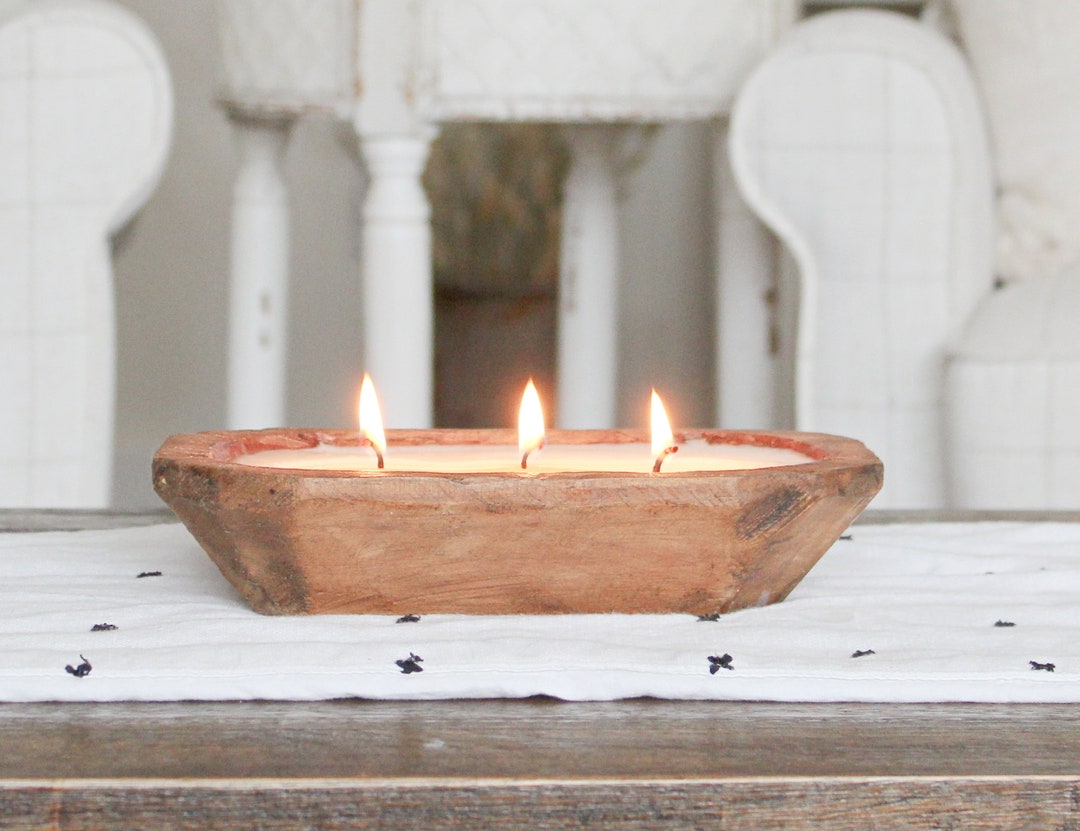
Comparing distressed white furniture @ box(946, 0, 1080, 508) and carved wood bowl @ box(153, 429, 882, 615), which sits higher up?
distressed white furniture @ box(946, 0, 1080, 508)

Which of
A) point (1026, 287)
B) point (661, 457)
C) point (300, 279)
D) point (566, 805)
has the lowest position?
point (566, 805)

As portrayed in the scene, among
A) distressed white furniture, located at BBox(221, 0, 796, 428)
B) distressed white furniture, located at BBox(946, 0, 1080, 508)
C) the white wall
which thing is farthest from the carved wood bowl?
the white wall

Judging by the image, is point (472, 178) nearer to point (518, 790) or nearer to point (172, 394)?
point (172, 394)

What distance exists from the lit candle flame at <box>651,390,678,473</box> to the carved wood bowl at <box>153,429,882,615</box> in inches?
1.4

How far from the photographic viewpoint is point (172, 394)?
9.21 feet

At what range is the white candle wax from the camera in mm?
624

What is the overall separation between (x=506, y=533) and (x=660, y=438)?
0.28 ft

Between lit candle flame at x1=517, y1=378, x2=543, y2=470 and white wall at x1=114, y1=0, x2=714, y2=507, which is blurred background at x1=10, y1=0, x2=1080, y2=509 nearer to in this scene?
lit candle flame at x1=517, y1=378, x2=543, y2=470

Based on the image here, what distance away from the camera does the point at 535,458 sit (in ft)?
2.18

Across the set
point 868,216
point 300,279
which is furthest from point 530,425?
point 300,279

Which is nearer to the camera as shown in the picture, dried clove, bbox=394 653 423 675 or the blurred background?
dried clove, bbox=394 653 423 675

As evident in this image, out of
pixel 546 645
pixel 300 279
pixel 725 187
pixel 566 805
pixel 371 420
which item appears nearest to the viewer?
pixel 566 805

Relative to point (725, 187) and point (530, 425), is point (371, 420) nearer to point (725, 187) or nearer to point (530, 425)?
point (530, 425)

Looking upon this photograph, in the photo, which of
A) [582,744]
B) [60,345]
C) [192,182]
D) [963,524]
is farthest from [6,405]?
[192,182]
